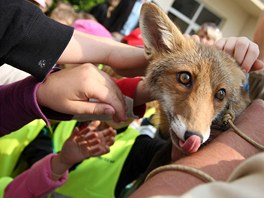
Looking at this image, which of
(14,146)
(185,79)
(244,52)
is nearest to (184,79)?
(185,79)

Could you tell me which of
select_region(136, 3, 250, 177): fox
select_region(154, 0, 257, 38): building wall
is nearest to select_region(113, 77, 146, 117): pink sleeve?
select_region(136, 3, 250, 177): fox

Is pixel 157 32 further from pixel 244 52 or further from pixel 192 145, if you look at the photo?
pixel 192 145

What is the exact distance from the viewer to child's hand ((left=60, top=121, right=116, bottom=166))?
6.40 ft

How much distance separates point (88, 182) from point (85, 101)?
5.02ft

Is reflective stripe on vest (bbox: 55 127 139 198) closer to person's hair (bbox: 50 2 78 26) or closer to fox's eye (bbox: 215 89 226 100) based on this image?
fox's eye (bbox: 215 89 226 100)

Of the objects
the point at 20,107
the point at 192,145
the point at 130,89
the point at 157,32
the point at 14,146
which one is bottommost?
the point at 14,146

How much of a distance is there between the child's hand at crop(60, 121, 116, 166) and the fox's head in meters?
0.42

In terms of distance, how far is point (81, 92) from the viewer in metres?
1.32

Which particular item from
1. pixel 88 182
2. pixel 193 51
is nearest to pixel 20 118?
pixel 193 51

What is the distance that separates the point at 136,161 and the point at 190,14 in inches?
442

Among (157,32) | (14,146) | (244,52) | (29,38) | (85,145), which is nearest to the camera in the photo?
(29,38)

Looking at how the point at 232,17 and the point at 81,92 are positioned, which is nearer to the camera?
the point at 81,92

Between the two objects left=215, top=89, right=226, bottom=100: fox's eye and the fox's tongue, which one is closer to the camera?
the fox's tongue

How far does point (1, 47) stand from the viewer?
47.8 inches
